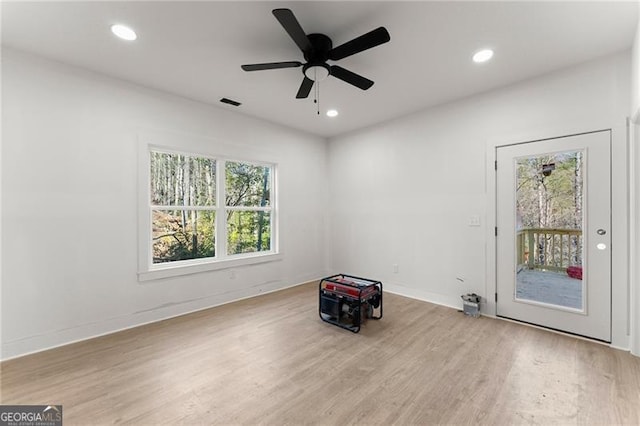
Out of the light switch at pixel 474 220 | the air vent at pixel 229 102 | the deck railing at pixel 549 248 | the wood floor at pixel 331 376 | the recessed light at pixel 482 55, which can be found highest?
the air vent at pixel 229 102

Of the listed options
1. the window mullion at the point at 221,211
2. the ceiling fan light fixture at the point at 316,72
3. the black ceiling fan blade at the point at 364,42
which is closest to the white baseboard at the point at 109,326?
the window mullion at the point at 221,211

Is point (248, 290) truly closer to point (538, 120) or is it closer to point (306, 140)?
point (306, 140)

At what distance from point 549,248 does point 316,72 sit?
3122 millimetres

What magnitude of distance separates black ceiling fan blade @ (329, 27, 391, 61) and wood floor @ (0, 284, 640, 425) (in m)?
2.53

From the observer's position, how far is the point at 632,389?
6.47 ft

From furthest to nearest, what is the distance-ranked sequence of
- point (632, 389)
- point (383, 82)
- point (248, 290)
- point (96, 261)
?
point (248, 290), point (383, 82), point (96, 261), point (632, 389)

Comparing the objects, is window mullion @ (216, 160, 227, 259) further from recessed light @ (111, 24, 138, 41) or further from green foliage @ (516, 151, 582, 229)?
green foliage @ (516, 151, 582, 229)

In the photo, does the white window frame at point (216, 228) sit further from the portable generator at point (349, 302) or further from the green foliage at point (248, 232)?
the portable generator at point (349, 302)

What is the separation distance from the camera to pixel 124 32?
7.40 feet

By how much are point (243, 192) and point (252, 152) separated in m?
0.65

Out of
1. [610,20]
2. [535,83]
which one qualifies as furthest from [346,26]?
[535,83]

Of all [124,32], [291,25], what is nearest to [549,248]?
[291,25]

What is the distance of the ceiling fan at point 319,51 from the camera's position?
1.84 meters

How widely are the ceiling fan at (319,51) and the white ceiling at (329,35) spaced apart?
140 millimetres
